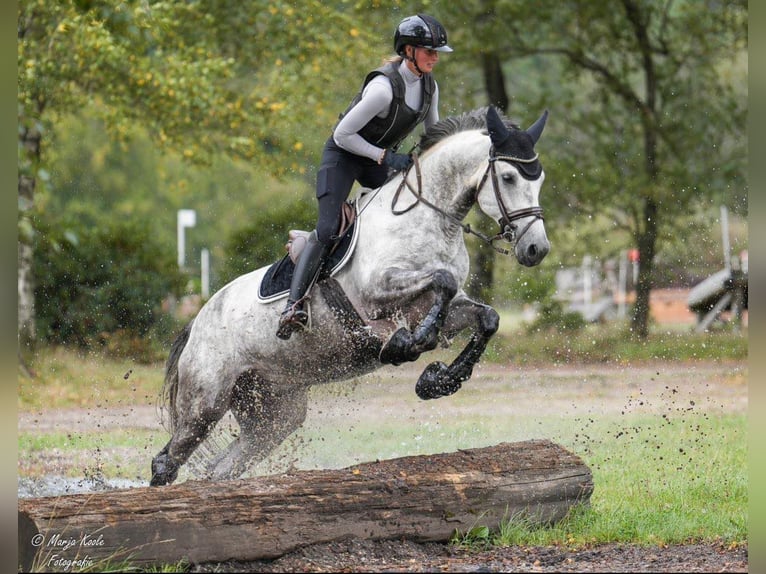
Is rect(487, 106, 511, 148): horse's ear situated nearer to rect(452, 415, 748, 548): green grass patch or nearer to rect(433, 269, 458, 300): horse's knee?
rect(433, 269, 458, 300): horse's knee

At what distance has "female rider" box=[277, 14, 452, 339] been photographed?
5730mm

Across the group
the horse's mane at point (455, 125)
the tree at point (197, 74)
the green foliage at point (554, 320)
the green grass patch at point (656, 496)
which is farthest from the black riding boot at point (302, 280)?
the green foliage at point (554, 320)

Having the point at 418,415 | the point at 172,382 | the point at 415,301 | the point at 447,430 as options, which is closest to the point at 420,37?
the point at 415,301

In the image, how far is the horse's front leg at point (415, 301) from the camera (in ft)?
18.0

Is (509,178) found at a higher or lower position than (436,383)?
higher

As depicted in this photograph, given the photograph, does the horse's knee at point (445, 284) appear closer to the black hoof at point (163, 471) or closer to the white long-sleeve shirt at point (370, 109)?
the white long-sleeve shirt at point (370, 109)

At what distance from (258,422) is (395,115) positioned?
236cm

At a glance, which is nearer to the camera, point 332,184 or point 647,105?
point 332,184

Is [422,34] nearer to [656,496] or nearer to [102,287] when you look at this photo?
[656,496]

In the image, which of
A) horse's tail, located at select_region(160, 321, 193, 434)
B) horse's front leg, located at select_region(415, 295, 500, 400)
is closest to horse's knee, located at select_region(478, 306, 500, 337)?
horse's front leg, located at select_region(415, 295, 500, 400)

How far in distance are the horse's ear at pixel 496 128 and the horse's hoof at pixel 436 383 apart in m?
1.30

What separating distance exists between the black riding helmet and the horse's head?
1.61ft

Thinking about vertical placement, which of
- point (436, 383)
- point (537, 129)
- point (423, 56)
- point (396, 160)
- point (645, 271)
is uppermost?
Answer: point (423, 56)

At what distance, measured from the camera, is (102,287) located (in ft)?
47.3
